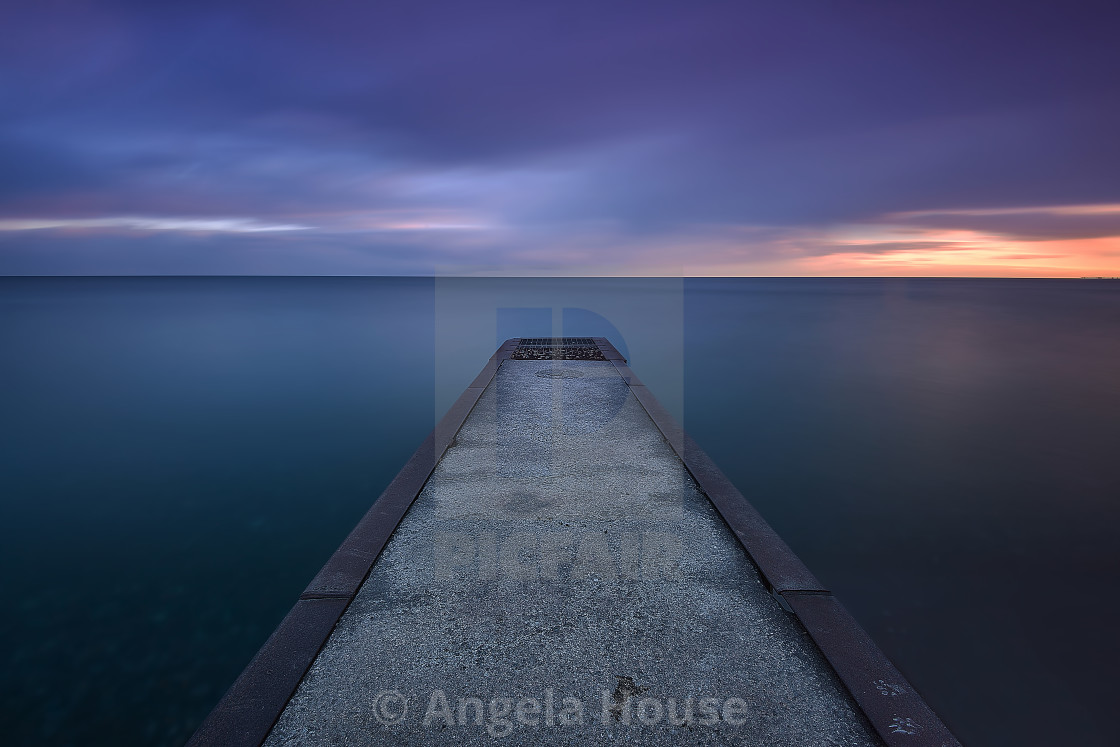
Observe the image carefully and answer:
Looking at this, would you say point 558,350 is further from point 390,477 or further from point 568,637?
point 568,637

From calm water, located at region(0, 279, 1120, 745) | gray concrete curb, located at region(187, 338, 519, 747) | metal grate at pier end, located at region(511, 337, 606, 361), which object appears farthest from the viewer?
metal grate at pier end, located at region(511, 337, 606, 361)

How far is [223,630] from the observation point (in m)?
4.35

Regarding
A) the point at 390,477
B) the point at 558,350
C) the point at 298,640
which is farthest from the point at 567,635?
the point at 558,350

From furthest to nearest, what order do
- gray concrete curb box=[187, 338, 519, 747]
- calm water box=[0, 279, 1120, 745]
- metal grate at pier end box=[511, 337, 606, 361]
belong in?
metal grate at pier end box=[511, 337, 606, 361], calm water box=[0, 279, 1120, 745], gray concrete curb box=[187, 338, 519, 747]

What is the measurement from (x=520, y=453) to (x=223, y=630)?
115 inches

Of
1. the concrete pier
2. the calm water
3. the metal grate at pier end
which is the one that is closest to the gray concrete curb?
the concrete pier

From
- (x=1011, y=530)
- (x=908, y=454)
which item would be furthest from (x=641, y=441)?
(x=908, y=454)

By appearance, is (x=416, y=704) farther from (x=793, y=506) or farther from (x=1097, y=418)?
(x=1097, y=418)

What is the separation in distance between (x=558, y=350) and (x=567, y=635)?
11217mm

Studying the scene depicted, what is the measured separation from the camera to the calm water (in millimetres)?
3822

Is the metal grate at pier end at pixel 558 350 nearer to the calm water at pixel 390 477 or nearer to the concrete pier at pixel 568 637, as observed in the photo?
the calm water at pixel 390 477

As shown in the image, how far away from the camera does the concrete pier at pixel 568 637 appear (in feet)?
8.16

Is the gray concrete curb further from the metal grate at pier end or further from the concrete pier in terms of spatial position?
the metal grate at pier end

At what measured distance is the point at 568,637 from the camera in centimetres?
300
